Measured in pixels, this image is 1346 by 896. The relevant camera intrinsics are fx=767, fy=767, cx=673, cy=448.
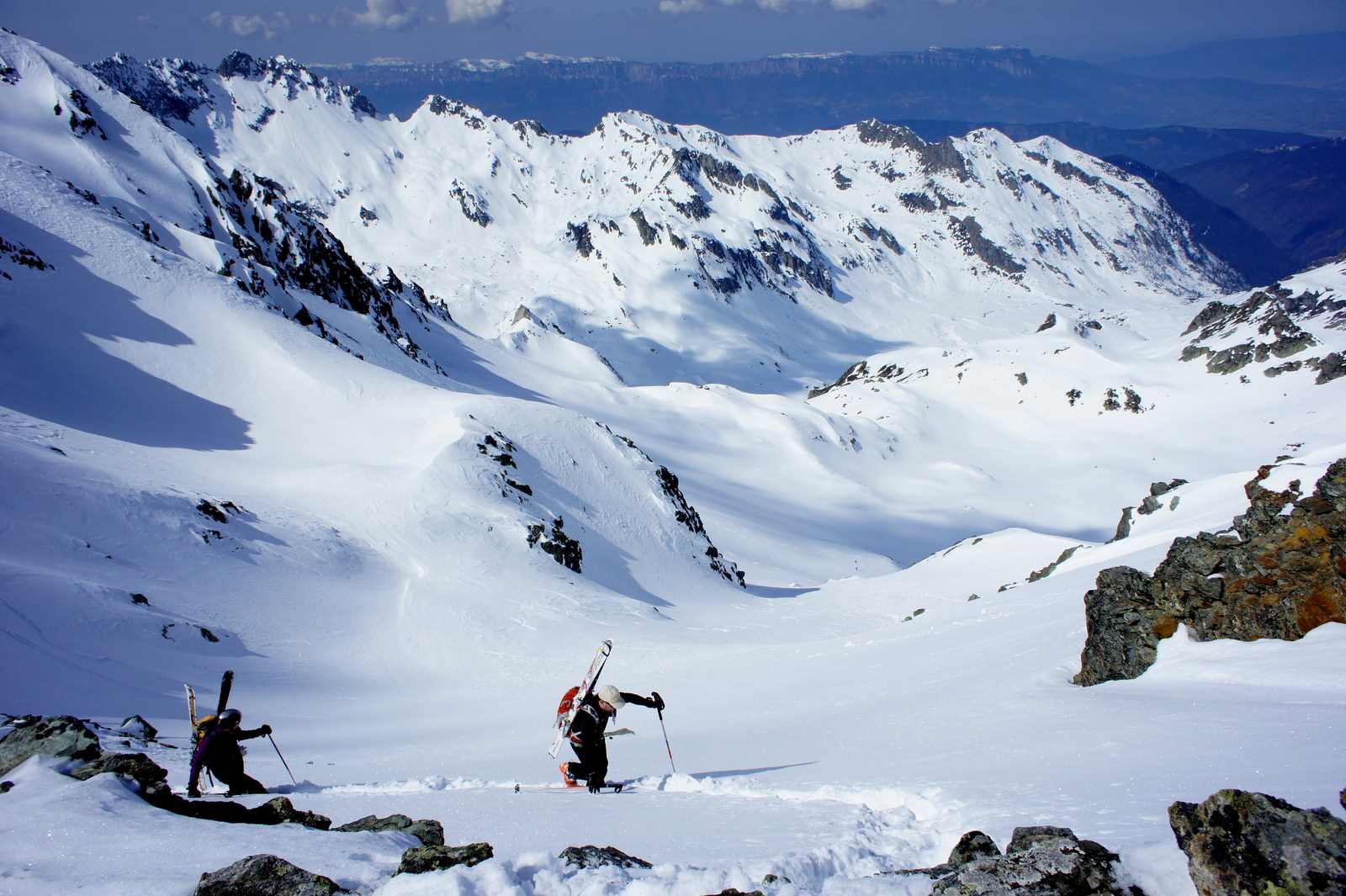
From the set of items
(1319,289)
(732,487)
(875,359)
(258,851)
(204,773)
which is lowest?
(204,773)

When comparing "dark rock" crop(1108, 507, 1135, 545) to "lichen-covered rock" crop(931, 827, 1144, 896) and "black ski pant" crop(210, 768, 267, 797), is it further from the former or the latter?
"black ski pant" crop(210, 768, 267, 797)

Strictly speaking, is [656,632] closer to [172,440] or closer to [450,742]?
[450,742]

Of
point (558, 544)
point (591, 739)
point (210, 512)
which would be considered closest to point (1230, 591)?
point (591, 739)

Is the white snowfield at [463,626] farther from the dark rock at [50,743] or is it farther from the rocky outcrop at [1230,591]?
the dark rock at [50,743]

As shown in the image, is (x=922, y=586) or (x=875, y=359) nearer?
(x=922, y=586)

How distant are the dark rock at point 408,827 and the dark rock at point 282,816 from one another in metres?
0.41

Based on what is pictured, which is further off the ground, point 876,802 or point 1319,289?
point 1319,289

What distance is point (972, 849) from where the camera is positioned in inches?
242

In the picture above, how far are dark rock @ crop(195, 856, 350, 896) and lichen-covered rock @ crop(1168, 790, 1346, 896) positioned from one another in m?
5.58

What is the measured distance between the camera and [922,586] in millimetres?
43156

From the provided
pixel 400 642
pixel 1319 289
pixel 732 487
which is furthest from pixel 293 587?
pixel 1319 289

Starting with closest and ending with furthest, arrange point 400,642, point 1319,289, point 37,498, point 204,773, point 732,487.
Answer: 1. point 204,773
2. point 37,498
3. point 400,642
4. point 732,487
5. point 1319,289

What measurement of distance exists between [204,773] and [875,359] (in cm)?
16044

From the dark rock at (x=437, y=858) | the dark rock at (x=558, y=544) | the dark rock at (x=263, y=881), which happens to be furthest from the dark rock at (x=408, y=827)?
the dark rock at (x=558, y=544)
